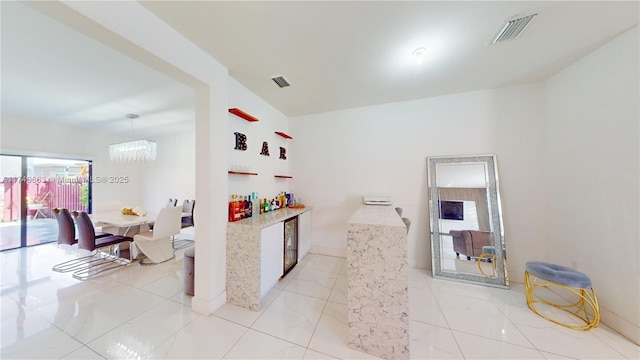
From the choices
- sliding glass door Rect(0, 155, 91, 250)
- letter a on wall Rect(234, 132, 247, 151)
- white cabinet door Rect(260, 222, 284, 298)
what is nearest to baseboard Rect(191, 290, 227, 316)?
white cabinet door Rect(260, 222, 284, 298)

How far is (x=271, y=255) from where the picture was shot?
221 cm

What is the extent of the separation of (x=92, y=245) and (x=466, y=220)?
18.2ft

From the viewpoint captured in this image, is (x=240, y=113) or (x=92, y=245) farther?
(x=92, y=245)

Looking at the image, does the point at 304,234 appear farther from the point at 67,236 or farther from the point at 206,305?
the point at 67,236

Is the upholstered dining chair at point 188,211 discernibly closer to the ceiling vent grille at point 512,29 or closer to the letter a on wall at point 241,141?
the letter a on wall at point 241,141

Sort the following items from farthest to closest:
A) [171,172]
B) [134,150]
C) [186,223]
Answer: [171,172] < [186,223] < [134,150]

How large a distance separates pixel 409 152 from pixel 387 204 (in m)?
0.91

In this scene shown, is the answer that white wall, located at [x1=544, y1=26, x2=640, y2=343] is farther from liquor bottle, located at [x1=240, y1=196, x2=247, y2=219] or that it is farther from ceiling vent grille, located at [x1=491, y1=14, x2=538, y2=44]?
liquor bottle, located at [x1=240, y1=196, x2=247, y2=219]

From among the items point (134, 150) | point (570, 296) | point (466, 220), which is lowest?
point (570, 296)

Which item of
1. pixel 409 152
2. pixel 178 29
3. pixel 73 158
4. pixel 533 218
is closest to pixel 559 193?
pixel 533 218

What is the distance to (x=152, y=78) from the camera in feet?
8.11

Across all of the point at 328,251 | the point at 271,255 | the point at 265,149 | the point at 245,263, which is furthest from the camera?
the point at 328,251

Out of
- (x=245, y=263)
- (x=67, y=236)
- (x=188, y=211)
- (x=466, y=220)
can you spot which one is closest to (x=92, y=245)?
(x=67, y=236)

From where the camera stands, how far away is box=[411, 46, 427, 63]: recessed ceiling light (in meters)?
1.89
